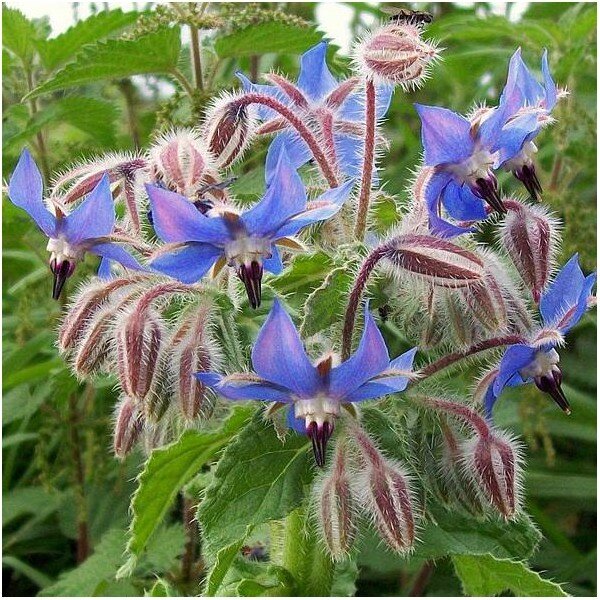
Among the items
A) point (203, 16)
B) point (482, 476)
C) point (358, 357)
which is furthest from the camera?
point (203, 16)

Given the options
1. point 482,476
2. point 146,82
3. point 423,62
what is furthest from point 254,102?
point 146,82

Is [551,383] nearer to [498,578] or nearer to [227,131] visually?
[498,578]

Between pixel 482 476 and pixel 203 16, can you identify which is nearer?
pixel 482 476

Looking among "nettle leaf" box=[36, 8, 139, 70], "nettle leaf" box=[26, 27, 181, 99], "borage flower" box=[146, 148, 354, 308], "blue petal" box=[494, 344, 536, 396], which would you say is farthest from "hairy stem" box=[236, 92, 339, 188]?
"nettle leaf" box=[36, 8, 139, 70]

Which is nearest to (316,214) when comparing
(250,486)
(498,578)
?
(250,486)

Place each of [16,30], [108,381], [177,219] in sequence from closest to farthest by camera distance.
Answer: [177,219] → [108,381] → [16,30]

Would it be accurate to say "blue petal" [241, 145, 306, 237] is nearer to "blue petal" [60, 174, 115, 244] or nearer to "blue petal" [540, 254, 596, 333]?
"blue petal" [60, 174, 115, 244]

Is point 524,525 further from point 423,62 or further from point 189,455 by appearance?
point 423,62
